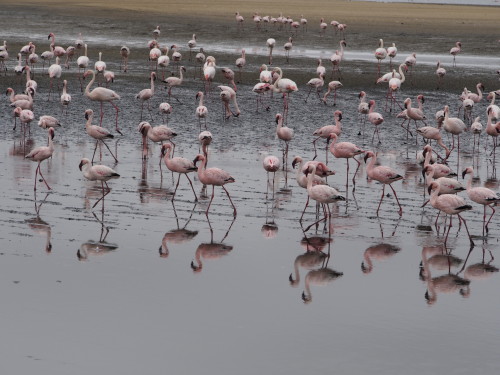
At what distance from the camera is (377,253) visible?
507 inches

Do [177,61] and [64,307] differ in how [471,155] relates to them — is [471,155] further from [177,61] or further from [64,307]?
[177,61]

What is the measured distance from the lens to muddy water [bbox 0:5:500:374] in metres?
9.34

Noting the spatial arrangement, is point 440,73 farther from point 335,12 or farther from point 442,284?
point 335,12

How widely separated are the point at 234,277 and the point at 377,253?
7.15ft

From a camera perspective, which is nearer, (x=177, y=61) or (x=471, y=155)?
(x=471, y=155)

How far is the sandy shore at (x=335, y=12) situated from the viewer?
51.2 meters

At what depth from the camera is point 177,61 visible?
34625 millimetres

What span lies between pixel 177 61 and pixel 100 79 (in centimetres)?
518

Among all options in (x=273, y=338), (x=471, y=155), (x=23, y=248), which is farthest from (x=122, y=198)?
(x=471, y=155)

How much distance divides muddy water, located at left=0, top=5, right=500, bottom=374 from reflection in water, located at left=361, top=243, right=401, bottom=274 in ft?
0.13

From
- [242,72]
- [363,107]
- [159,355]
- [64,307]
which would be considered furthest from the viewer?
[242,72]

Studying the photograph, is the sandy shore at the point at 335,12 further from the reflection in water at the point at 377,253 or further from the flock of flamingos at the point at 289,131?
the reflection in water at the point at 377,253

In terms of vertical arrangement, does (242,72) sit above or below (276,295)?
above

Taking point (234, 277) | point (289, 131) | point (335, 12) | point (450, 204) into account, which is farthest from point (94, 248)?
point (335, 12)
